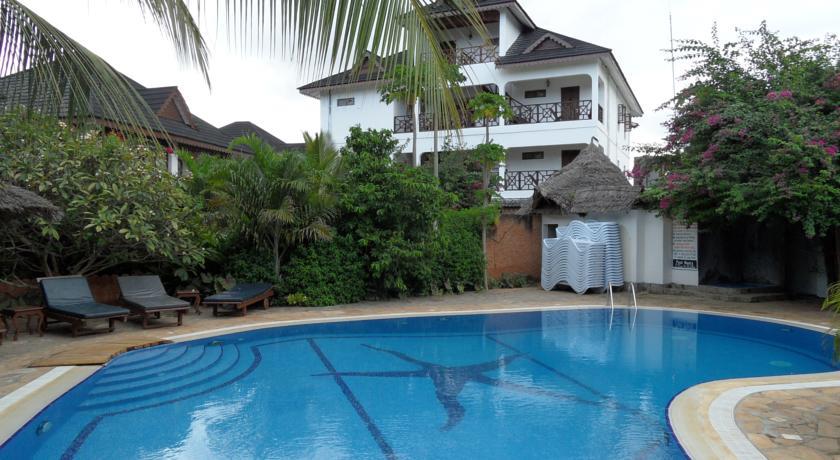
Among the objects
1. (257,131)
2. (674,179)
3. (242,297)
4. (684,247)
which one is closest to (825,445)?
(674,179)

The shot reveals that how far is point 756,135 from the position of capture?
12.6 m

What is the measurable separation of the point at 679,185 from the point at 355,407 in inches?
413

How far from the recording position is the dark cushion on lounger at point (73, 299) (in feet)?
30.4

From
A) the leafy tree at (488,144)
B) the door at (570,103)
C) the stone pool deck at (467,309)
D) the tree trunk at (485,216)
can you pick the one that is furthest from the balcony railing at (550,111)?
the stone pool deck at (467,309)

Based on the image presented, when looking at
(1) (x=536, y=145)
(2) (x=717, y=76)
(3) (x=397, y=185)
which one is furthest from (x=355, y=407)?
(1) (x=536, y=145)

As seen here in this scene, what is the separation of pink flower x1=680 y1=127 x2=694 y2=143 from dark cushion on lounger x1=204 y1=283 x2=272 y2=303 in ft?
36.1

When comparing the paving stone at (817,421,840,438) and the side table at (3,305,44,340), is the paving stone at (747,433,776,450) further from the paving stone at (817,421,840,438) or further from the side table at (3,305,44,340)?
the side table at (3,305,44,340)

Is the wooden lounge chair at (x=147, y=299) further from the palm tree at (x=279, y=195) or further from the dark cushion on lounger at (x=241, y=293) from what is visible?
the palm tree at (x=279, y=195)

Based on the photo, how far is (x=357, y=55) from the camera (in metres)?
2.35

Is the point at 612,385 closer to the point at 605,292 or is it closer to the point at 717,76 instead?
the point at 605,292

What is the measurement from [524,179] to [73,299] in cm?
1763

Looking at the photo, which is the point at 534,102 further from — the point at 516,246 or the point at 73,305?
the point at 73,305

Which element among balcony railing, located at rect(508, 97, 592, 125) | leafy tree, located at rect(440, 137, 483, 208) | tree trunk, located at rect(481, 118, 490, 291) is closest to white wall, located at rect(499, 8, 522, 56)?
balcony railing, located at rect(508, 97, 592, 125)

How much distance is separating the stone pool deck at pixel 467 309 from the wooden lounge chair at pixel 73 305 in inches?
11.6
